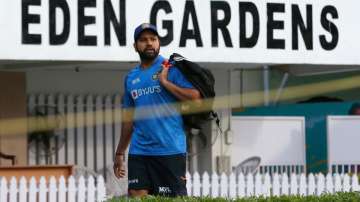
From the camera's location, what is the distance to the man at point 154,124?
25.8 ft

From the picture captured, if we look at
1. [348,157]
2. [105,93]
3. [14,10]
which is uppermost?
[14,10]

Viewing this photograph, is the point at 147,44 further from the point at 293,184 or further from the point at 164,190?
the point at 293,184

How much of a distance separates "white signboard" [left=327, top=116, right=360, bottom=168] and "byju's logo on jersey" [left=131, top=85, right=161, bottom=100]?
342 inches

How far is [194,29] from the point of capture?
13.3 m

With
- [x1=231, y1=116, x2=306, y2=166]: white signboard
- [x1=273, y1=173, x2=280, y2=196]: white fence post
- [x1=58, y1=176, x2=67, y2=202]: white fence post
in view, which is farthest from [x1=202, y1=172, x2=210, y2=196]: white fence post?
[x1=231, y1=116, x2=306, y2=166]: white signboard

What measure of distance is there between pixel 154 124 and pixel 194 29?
544 centimetres

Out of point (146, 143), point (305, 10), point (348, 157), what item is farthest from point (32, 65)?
point (146, 143)

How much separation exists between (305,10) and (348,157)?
3.25 meters

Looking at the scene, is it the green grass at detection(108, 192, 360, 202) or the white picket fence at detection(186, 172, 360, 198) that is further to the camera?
the white picket fence at detection(186, 172, 360, 198)

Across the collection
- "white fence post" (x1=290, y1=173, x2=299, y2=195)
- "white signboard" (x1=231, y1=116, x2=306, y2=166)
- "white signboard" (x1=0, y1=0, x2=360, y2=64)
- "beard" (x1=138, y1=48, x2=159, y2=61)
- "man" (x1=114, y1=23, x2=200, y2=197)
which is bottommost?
"white fence post" (x1=290, y1=173, x2=299, y2=195)

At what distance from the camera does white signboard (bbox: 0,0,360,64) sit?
40.9ft

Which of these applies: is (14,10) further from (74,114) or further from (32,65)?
(74,114)

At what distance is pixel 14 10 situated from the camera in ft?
40.5

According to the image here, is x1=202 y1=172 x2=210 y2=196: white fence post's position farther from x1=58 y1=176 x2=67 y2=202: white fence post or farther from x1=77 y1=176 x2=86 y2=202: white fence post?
x1=58 y1=176 x2=67 y2=202: white fence post
